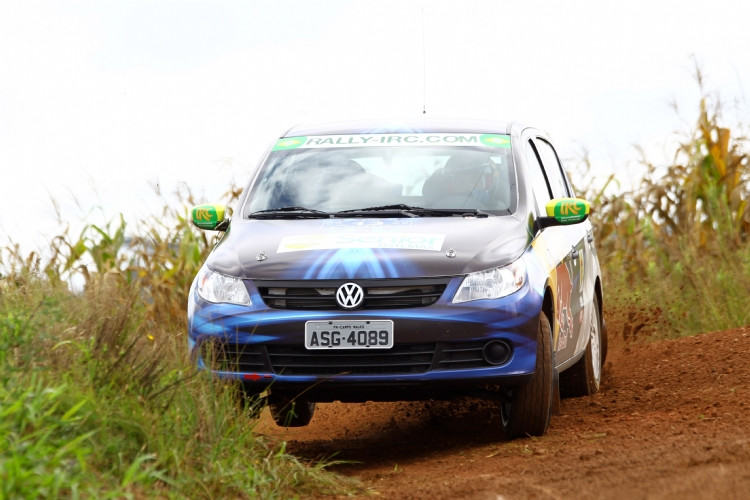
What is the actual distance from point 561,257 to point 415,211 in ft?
3.41

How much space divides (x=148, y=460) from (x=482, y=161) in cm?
330

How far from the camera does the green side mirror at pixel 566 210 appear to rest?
7.55 meters

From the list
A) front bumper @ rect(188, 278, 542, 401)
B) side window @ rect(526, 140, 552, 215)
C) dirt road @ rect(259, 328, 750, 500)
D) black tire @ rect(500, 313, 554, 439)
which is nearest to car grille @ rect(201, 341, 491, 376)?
front bumper @ rect(188, 278, 542, 401)

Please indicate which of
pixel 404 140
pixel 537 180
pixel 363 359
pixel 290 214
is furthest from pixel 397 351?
pixel 537 180

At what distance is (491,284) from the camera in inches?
263

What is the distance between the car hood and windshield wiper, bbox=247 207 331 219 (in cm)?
15

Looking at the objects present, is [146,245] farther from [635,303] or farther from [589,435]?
[589,435]

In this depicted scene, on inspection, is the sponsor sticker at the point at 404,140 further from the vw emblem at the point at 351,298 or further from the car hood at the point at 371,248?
the vw emblem at the point at 351,298

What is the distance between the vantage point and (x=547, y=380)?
6.92 meters

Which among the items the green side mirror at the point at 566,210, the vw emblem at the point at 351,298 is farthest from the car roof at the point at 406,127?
the vw emblem at the point at 351,298

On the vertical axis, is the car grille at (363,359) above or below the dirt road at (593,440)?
above

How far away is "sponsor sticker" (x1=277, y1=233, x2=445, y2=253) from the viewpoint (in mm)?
6770

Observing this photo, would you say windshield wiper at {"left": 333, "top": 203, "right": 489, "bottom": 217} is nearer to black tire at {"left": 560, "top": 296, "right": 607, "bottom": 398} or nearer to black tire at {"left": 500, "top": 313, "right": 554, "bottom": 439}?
black tire at {"left": 500, "top": 313, "right": 554, "bottom": 439}

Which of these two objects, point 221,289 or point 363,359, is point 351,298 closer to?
point 363,359
